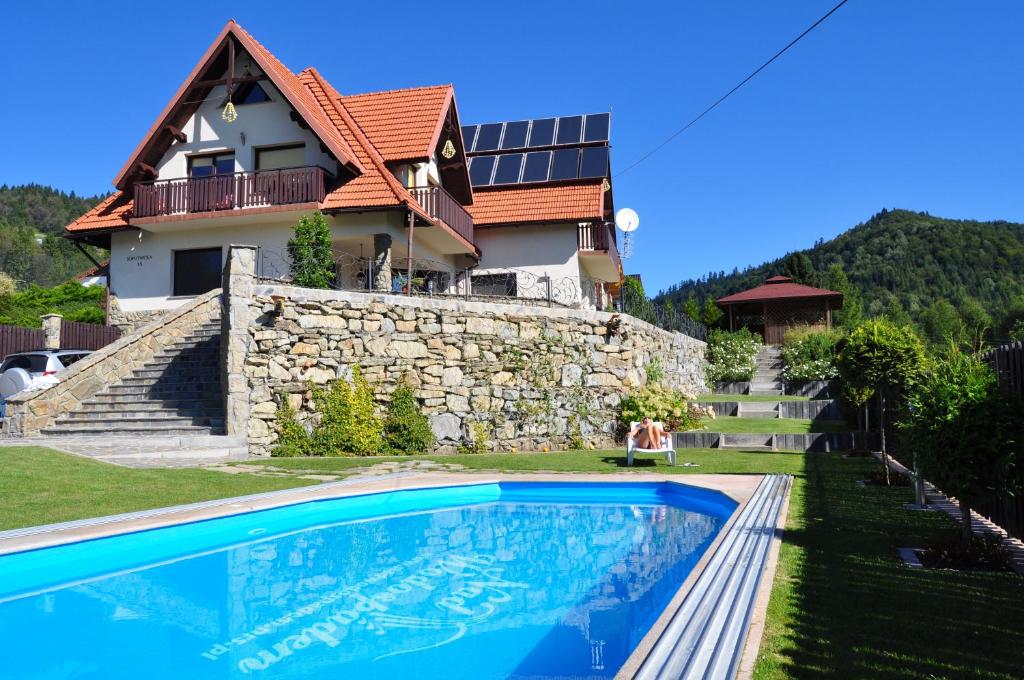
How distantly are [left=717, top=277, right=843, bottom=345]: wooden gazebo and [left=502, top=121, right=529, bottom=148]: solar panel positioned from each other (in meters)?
14.8

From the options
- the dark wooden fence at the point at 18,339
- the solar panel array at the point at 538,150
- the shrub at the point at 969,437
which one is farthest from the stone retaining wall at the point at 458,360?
the shrub at the point at 969,437

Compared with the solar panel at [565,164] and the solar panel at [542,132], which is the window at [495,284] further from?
the solar panel at [542,132]

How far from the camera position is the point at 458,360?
1479 centimetres

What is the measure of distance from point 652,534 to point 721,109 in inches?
385

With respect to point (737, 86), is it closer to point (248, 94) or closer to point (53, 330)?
point (248, 94)

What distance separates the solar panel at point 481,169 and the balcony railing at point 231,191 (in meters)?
7.18

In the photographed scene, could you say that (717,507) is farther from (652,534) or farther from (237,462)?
(237,462)

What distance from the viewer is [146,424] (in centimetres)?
1295

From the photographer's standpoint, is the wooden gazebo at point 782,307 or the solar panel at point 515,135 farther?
the wooden gazebo at point 782,307

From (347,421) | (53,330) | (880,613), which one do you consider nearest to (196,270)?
(53,330)

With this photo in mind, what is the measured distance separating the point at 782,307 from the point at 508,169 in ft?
60.1

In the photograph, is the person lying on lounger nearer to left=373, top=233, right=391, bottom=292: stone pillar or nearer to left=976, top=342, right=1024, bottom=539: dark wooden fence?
left=976, top=342, right=1024, bottom=539: dark wooden fence

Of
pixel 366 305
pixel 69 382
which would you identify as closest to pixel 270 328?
pixel 366 305

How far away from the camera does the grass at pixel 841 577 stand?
3396 millimetres
